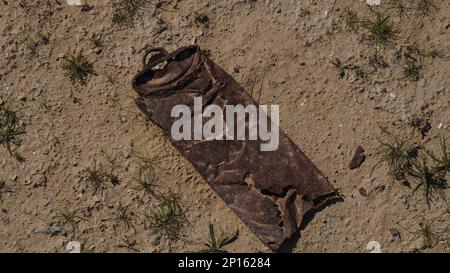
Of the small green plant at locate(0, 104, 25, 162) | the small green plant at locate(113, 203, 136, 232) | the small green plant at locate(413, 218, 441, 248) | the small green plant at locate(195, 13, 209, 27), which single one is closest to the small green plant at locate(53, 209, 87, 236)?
the small green plant at locate(113, 203, 136, 232)

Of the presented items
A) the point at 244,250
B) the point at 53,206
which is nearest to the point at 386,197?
the point at 244,250

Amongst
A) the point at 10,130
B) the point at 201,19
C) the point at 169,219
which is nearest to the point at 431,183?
the point at 169,219

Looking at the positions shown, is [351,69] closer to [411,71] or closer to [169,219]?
[411,71]

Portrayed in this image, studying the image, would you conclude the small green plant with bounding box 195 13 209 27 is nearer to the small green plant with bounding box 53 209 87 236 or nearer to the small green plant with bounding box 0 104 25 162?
the small green plant with bounding box 0 104 25 162

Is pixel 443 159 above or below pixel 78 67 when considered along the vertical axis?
below

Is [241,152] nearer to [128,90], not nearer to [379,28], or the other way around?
[128,90]

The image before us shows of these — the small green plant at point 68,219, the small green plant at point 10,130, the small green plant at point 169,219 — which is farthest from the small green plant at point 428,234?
the small green plant at point 10,130
